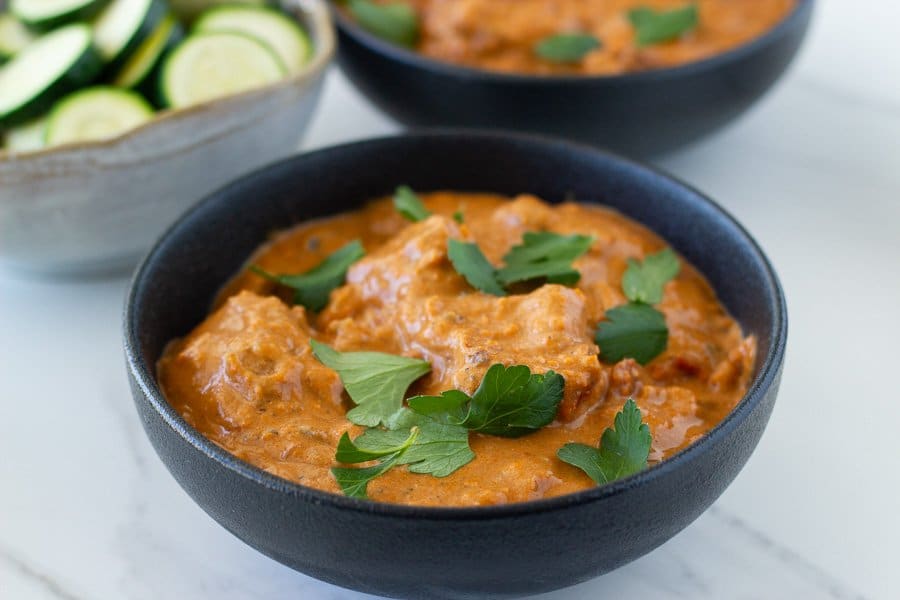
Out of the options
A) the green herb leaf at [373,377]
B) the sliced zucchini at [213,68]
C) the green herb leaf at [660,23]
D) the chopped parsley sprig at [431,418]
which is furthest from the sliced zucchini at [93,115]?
the green herb leaf at [660,23]

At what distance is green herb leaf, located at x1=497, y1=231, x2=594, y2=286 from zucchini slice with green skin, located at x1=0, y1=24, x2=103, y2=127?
135 cm

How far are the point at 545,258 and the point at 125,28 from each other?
1475 millimetres

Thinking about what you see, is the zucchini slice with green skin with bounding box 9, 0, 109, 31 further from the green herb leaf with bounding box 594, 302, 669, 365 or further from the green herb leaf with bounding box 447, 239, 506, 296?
the green herb leaf with bounding box 594, 302, 669, 365

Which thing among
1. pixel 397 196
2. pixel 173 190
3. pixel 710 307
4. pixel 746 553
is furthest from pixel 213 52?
pixel 746 553

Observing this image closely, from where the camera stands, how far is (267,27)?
3.51 meters

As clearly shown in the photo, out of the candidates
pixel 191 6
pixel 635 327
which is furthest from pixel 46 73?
pixel 635 327

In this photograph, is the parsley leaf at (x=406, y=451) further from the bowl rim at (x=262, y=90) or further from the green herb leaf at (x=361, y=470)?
the bowl rim at (x=262, y=90)

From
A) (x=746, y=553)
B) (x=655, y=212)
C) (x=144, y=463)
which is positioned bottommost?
(x=144, y=463)

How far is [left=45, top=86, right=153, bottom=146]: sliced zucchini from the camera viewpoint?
304cm

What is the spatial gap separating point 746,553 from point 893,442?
54cm

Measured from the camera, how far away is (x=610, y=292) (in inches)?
100.0

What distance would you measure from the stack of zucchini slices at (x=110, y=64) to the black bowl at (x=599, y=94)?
350mm

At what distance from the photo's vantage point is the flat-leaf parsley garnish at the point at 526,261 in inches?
97.8

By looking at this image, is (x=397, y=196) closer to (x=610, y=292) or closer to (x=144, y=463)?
(x=610, y=292)
